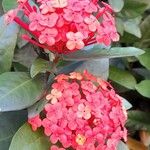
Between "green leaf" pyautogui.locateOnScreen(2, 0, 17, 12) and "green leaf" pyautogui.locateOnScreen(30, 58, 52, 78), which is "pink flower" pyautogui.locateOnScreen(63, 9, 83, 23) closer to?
"green leaf" pyautogui.locateOnScreen(30, 58, 52, 78)

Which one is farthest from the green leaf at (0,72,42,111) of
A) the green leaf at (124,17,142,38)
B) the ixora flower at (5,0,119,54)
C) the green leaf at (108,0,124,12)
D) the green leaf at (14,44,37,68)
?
the green leaf at (124,17,142,38)

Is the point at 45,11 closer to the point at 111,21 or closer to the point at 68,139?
the point at 111,21

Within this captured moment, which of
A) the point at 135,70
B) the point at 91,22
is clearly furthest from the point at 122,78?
the point at 91,22

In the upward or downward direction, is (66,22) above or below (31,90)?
above

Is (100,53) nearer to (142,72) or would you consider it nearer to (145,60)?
(145,60)

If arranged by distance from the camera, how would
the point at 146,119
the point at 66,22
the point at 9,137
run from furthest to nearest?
1. the point at 146,119
2. the point at 9,137
3. the point at 66,22

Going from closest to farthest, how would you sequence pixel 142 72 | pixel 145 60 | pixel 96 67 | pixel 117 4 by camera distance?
pixel 96 67
pixel 117 4
pixel 145 60
pixel 142 72

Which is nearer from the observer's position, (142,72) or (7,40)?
(7,40)

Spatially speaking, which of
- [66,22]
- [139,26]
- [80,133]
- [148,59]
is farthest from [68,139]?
[139,26]
